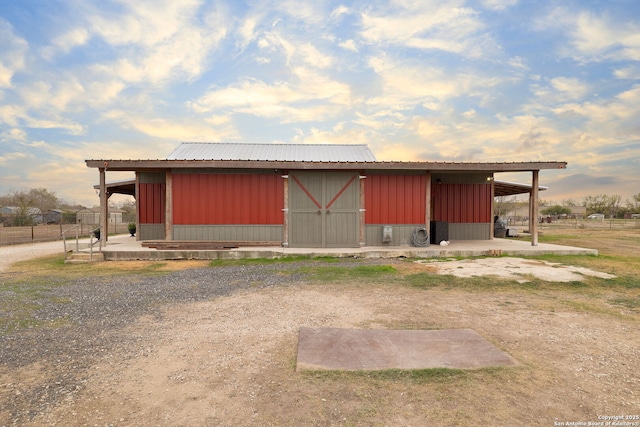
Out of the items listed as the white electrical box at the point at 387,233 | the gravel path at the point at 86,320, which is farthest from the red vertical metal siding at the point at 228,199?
the white electrical box at the point at 387,233

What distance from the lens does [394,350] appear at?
11.5 feet

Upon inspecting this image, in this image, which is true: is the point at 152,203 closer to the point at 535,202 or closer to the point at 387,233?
the point at 387,233

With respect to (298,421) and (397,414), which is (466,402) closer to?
(397,414)

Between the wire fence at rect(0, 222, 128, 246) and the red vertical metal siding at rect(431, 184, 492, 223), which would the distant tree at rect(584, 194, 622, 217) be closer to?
the red vertical metal siding at rect(431, 184, 492, 223)

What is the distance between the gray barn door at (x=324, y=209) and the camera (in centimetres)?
1170

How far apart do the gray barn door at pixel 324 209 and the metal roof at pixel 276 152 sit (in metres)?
3.91

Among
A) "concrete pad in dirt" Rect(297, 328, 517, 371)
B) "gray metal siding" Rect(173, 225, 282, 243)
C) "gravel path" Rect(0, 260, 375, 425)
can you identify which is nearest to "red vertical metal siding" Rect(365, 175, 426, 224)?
"gray metal siding" Rect(173, 225, 282, 243)

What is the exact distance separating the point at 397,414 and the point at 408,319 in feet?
7.78

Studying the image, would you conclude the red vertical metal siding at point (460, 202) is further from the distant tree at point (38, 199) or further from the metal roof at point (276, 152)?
the distant tree at point (38, 199)

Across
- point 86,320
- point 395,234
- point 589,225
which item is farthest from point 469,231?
point 589,225

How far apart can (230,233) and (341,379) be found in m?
9.44

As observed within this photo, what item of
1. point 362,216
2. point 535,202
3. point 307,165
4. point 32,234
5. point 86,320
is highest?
point 307,165

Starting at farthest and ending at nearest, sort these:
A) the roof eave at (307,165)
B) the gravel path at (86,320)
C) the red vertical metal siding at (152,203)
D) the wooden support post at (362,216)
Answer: the red vertical metal siding at (152,203), the wooden support post at (362,216), the roof eave at (307,165), the gravel path at (86,320)

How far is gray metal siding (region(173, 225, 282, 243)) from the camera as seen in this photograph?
458 inches
